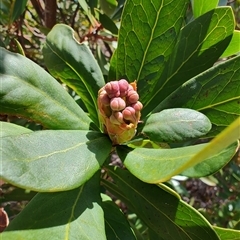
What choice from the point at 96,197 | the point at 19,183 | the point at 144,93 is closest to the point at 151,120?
the point at 144,93

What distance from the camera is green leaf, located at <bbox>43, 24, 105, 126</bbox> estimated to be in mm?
1176

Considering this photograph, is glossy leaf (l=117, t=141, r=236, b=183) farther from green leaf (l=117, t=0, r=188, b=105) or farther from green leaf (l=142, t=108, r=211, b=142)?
green leaf (l=117, t=0, r=188, b=105)

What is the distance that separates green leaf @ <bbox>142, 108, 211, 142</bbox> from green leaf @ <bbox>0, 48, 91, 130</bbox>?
0.61 ft

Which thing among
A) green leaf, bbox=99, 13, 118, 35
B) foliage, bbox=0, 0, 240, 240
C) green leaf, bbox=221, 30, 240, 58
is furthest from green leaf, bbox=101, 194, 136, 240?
green leaf, bbox=99, 13, 118, 35

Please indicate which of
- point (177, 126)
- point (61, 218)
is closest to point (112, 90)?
point (177, 126)

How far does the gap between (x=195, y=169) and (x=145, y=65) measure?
344 mm

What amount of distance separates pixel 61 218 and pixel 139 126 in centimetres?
34

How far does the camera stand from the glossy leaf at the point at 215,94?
1.10 metres

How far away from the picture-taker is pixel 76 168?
870 mm

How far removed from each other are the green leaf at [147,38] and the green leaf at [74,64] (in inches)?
3.0

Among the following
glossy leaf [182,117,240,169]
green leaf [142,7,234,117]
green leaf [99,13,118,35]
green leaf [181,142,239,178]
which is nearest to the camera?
glossy leaf [182,117,240,169]

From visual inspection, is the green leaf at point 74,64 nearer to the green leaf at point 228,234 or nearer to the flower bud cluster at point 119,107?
the flower bud cluster at point 119,107

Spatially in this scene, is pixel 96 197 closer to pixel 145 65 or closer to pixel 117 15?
pixel 145 65

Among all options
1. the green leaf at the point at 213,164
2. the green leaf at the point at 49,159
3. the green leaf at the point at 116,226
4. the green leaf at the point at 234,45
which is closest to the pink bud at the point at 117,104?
the green leaf at the point at 49,159
